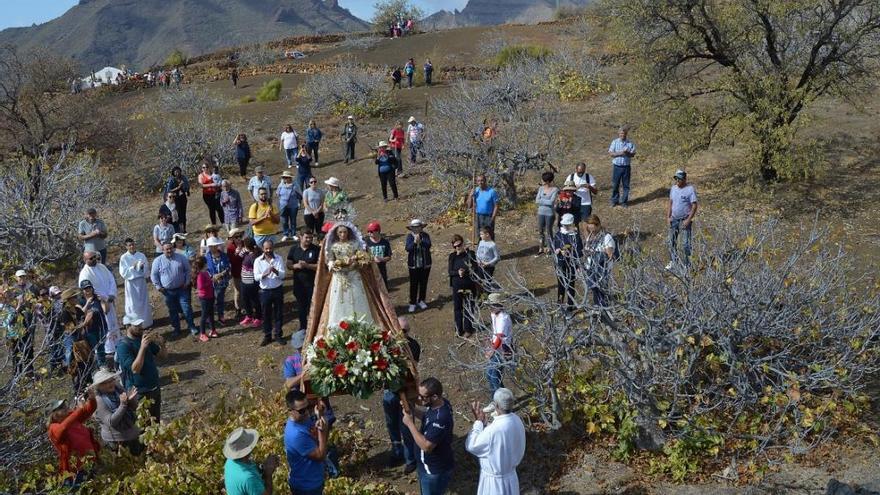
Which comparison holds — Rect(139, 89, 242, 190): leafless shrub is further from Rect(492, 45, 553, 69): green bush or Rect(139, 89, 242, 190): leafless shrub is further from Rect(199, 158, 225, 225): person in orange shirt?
Rect(492, 45, 553, 69): green bush

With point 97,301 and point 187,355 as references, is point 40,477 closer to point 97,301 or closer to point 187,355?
point 97,301

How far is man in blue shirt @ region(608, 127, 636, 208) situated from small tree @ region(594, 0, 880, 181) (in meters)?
1.17

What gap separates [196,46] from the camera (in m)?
110

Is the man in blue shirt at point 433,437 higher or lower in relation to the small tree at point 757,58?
lower

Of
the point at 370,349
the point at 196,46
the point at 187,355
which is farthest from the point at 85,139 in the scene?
the point at 196,46

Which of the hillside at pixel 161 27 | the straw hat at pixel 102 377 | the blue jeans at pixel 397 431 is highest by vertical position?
the hillside at pixel 161 27

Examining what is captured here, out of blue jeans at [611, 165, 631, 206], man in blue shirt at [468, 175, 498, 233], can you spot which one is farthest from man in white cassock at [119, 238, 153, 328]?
blue jeans at [611, 165, 631, 206]

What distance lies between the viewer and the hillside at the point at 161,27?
111 metres

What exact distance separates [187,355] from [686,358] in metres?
6.65

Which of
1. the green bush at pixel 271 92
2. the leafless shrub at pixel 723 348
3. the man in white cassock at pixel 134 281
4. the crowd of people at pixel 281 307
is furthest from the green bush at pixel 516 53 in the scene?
the leafless shrub at pixel 723 348

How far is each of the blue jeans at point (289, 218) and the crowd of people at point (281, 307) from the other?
0.02 m

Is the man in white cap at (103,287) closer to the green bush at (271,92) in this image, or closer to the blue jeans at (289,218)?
the blue jeans at (289,218)

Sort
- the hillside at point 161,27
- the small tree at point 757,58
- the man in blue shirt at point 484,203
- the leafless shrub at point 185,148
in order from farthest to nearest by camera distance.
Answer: the hillside at point 161,27
the leafless shrub at point 185,148
the small tree at point 757,58
the man in blue shirt at point 484,203

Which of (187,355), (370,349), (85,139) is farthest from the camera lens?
(85,139)
